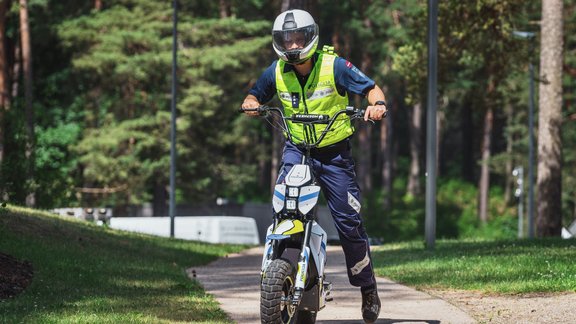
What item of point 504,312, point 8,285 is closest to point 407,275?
point 504,312

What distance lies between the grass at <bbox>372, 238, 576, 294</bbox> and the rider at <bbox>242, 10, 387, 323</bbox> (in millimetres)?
3438

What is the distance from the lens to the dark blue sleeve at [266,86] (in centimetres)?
880

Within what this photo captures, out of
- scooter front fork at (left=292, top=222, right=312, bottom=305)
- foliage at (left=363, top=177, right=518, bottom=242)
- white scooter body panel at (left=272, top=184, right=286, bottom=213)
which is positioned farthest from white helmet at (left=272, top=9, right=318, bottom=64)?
foliage at (left=363, top=177, right=518, bottom=242)

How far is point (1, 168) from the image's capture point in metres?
15.5

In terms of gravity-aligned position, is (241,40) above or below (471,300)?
above

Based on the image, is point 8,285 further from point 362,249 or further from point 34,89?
point 34,89

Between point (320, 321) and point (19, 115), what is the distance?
1280cm

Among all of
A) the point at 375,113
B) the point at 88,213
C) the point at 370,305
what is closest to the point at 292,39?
the point at 375,113

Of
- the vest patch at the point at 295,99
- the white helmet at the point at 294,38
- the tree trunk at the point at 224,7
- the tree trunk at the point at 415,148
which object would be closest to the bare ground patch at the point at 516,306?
the vest patch at the point at 295,99

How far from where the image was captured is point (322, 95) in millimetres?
8594

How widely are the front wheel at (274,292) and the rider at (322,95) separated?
2.66ft

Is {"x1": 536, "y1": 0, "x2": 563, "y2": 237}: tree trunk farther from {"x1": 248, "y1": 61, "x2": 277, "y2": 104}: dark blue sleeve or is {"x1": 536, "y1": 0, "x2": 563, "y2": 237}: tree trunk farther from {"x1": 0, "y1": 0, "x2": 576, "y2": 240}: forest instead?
{"x1": 248, "y1": 61, "x2": 277, "y2": 104}: dark blue sleeve

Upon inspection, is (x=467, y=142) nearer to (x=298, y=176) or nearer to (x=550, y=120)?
(x=550, y=120)

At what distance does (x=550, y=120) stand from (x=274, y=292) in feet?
59.6
